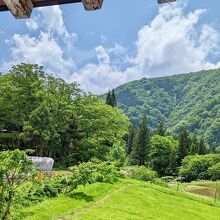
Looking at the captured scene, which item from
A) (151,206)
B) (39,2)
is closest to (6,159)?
(39,2)

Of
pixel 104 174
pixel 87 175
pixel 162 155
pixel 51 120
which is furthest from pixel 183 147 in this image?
pixel 87 175

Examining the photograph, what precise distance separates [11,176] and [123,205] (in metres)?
9.00

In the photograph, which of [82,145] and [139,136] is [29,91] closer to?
[82,145]

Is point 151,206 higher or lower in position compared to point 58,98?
lower

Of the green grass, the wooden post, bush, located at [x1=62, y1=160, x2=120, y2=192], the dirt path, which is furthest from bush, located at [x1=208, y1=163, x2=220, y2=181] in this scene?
the wooden post

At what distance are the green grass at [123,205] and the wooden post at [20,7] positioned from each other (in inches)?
501

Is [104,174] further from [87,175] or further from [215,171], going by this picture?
[215,171]

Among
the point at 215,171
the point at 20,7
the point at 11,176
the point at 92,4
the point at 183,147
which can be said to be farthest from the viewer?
the point at 183,147

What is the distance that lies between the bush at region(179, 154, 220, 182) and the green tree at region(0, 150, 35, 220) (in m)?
54.3

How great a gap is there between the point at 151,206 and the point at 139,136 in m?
58.3

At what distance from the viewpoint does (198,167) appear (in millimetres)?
64875

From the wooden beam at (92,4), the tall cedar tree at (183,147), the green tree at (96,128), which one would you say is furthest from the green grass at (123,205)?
the tall cedar tree at (183,147)

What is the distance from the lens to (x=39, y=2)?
7.80 feet

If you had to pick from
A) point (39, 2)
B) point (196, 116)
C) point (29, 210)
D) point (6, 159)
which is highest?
point (196, 116)
